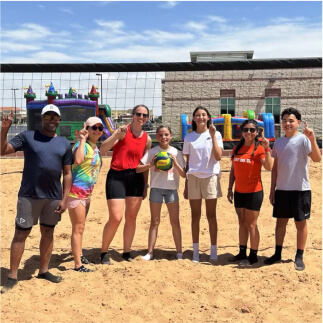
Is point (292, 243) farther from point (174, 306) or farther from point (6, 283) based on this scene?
point (6, 283)

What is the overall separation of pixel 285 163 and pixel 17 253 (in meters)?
2.74

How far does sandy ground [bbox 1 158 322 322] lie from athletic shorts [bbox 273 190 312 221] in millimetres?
562

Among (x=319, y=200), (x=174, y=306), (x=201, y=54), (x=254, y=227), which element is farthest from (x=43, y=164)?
(x=201, y=54)

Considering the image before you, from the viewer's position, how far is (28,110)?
13703 millimetres

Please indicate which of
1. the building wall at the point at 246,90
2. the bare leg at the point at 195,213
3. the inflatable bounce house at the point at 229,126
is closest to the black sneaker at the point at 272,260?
the bare leg at the point at 195,213

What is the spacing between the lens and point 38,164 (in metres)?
3.37

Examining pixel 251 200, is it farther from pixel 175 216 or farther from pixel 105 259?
pixel 105 259

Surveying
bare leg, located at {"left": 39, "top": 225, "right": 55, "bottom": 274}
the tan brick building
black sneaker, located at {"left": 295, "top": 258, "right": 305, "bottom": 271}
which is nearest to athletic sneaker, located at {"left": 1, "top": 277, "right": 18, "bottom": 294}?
bare leg, located at {"left": 39, "top": 225, "right": 55, "bottom": 274}

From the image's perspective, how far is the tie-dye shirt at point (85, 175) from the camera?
3.81 m

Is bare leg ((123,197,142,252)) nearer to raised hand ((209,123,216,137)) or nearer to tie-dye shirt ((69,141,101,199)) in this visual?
tie-dye shirt ((69,141,101,199))

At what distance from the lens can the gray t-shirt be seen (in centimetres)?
398

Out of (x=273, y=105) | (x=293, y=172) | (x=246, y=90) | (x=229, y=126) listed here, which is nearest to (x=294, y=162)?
(x=293, y=172)

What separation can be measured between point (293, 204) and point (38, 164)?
101 inches

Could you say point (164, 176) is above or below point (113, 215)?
above
